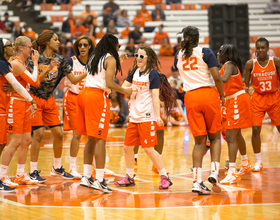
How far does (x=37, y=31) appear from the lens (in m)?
18.9

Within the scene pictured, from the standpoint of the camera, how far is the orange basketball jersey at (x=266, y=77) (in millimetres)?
7270

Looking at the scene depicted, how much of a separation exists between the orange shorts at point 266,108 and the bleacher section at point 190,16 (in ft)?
41.1

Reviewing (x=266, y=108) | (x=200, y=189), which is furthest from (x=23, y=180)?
(x=266, y=108)

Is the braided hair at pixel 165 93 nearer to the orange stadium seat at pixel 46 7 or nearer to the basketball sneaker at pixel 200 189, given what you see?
the basketball sneaker at pixel 200 189

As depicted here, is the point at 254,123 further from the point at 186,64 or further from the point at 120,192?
the point at 120,192

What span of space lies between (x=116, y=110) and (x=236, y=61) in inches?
322

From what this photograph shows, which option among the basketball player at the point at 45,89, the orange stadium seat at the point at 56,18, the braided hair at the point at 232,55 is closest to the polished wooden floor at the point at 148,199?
the basketball player at the point at 45,89

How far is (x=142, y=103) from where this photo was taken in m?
5.93

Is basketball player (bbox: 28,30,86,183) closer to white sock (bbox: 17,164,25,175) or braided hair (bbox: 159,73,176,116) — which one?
white sock (bbox: 17,164,25,175)

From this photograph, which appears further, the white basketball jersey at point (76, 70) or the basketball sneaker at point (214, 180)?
the white basketball jersey at point (76, 70)

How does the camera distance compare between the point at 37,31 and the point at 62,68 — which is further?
the point at 37,31

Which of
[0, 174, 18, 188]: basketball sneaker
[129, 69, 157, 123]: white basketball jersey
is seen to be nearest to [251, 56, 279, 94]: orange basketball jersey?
[129, 69, 157, 123]: white basketball jersey

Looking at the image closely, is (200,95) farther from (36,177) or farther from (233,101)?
(36,177)

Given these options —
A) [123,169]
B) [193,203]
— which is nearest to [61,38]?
[123,169]
